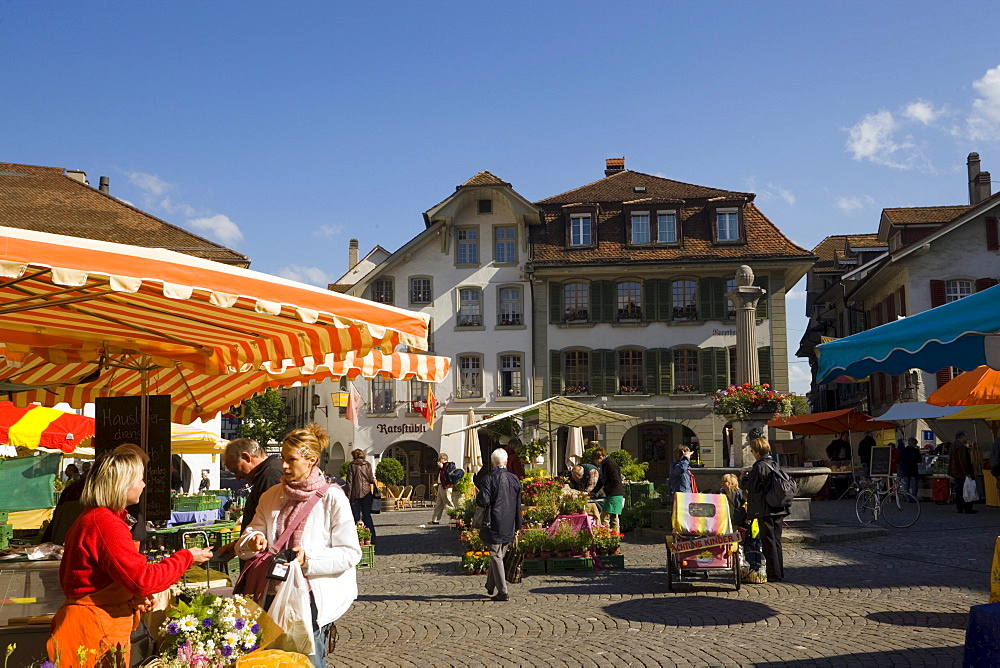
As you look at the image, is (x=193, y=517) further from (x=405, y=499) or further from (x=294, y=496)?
(x=405, y=499)

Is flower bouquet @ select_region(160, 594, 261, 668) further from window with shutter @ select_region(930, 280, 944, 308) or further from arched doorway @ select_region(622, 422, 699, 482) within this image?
arched doorway @ select_region(622, 422, 699, 482)

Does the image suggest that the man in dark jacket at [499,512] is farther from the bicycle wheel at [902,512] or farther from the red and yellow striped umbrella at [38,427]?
the bicycle wheel at [902,512]

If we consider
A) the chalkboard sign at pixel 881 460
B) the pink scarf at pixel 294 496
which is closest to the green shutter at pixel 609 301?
the chalkboard sign at pixel 881 460

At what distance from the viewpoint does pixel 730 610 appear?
9477 mm

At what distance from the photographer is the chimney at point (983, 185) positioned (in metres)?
42.5

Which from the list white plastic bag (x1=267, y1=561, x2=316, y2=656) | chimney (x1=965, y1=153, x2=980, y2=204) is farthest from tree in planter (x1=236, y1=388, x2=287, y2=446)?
white plastic bag (x1=267, y1=561, x2=316, y2=656)

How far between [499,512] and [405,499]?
76.6 ft

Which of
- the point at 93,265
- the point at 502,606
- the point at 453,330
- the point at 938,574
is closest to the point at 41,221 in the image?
Result: the point at 453,330

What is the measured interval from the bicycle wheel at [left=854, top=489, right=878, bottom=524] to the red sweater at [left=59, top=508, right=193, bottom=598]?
17.3 meters

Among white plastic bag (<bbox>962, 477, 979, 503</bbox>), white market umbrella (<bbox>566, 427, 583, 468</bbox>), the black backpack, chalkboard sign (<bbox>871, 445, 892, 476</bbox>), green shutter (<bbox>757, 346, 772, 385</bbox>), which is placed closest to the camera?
the black backpack

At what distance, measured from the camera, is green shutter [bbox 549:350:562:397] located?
37.9 meters

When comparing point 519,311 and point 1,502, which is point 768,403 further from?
point 519,311

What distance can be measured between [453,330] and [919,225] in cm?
1865

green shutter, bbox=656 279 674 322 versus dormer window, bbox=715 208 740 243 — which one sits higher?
dormer window, bbox=715 208 740 243
